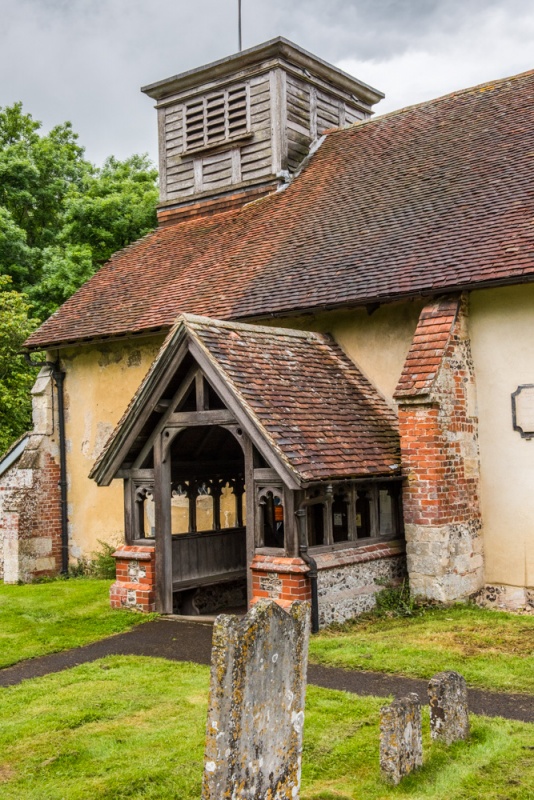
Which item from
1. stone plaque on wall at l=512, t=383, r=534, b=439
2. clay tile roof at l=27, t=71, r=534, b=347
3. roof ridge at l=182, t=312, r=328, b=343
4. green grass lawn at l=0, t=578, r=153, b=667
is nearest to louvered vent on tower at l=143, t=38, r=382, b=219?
clay tile roof at l=27, t=71, r=534, b=347

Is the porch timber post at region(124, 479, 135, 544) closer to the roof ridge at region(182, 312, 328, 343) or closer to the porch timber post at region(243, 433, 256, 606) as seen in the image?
the porch timber post at region(243, 433, 256, 606)

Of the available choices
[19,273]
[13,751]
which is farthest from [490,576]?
[19,273]

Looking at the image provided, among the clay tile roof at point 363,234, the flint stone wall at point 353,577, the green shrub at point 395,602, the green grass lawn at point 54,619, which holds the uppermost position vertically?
the clay tile roof at point 363,234

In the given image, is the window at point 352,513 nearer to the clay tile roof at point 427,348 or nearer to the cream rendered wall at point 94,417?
the clay tile roof at point 427,348

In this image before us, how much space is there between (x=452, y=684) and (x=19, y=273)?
26.9 metres

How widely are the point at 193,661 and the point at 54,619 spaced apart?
3.37 m

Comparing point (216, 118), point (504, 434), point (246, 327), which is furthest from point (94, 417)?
point (504, 434)

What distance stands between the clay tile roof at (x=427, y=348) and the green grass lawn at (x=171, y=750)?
4634 millimetres

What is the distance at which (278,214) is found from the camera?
56.0 feet

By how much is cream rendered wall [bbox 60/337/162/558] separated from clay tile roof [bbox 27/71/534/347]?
71 centimetres

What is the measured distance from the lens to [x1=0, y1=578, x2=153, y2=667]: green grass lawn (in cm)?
1035

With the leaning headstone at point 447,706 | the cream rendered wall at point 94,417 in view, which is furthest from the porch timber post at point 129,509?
the leaning headstone at point 447,706

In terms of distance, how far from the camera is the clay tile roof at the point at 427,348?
11.1 m

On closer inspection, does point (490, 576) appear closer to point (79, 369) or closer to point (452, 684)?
point (452, 684)
